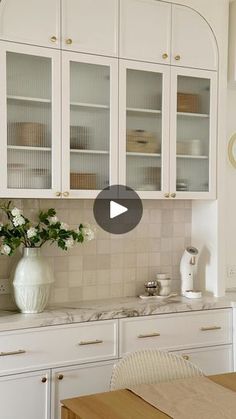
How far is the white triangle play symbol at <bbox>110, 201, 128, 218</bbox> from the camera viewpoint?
A: 3627 mm

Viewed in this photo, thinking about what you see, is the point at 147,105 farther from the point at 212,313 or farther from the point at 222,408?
the point at 222,408

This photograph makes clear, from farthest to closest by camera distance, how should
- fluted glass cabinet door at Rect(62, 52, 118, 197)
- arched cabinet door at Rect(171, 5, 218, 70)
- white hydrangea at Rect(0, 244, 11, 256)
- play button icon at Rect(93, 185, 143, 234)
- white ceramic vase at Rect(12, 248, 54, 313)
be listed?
play button icon at Rect(93, 185, 143, 234) < arched cabinet door at Rect(171, 5, 218, 70) < fluted glass cabinet door at Rect(62, 52, 118, 197) < white ceramic vase at Rect(12, 248, 54, 313) < white hydrangea at Rect(0, 244, 11, 256)

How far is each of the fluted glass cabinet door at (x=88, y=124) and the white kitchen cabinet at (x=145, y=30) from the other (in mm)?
176

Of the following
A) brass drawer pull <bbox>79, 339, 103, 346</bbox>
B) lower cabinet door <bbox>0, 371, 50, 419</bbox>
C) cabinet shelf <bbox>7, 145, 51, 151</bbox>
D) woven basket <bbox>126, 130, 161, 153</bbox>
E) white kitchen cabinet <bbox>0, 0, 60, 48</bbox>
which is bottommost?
→ lower cabinet door <bbox>0, 371, 50, 419</bbox>

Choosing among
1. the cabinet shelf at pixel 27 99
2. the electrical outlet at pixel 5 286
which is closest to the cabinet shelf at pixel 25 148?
the cabinet shelf at pixel 27 99

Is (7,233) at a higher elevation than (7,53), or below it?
below

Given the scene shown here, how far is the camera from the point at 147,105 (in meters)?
3.45

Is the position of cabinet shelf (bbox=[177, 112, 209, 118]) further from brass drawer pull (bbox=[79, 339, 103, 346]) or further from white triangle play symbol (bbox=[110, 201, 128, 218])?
brass drawer pull (bbox=[79, 339, 103, 346])

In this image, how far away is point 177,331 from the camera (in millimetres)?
3398

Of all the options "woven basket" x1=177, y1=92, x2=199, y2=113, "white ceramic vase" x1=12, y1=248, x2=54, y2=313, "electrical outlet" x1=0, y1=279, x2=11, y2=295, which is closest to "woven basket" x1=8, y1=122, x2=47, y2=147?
"white ceramic vase" x1=12, y1=248, x2=54, y2=313

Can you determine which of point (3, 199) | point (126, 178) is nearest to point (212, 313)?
point (126, 178)

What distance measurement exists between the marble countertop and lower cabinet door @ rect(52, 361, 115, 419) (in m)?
0.26

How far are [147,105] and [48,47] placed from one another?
71 centimetres

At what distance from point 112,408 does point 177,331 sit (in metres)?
1.48
